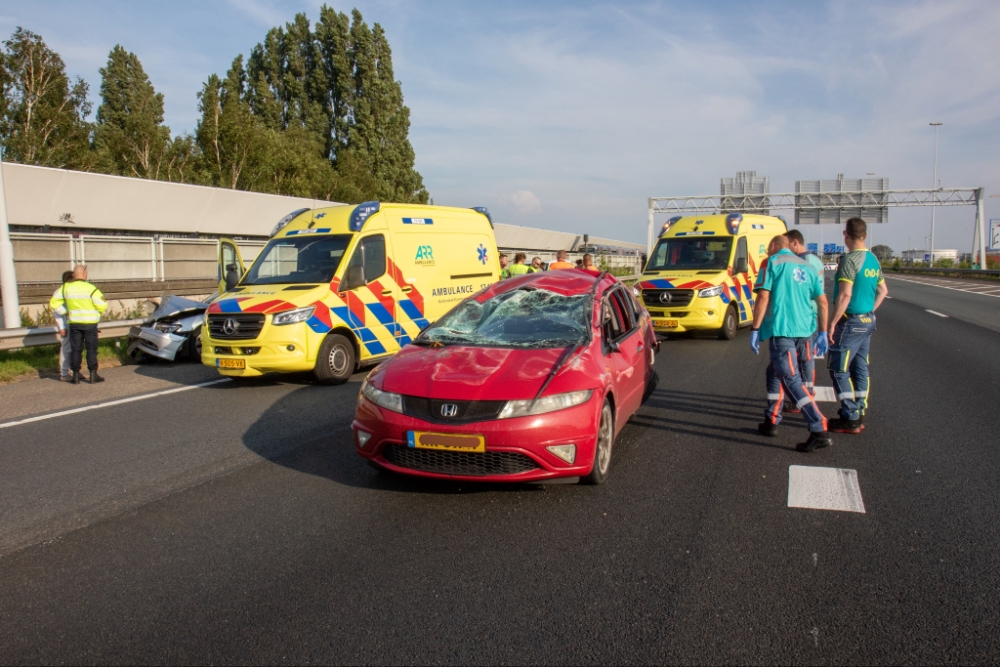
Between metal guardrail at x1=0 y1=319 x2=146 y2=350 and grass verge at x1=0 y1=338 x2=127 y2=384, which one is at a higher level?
metal guardrail at x1=0 y1=319 x2=146 y2=350

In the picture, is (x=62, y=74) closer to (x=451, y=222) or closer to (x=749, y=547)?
(x=451, y=222)

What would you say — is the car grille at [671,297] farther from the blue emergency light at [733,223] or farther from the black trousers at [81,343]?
the black trousers at [81,343]

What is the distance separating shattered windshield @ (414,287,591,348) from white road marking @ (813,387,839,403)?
361cm

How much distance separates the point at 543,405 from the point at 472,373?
22.4 inches

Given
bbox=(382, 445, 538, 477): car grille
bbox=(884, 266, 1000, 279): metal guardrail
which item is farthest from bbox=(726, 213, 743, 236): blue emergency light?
bbox=(884, 266, 1000, 279): metal guardrail

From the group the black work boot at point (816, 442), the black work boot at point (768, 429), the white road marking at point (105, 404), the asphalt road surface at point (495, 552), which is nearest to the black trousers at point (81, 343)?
the white road marking at point (105, 404)

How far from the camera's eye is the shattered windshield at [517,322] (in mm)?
6137

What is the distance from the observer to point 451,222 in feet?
41.7

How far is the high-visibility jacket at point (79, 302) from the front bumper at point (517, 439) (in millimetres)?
7154

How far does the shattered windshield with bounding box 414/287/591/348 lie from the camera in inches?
242

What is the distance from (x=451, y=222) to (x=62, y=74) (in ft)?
101

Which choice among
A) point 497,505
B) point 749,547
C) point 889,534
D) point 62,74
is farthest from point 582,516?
point 62,74

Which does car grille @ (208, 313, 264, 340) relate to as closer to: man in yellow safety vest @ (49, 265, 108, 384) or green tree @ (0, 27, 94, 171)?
man in yellow safety vest @ (49, 265, 108, 384)

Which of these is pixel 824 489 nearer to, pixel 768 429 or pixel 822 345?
pixel 768 429
